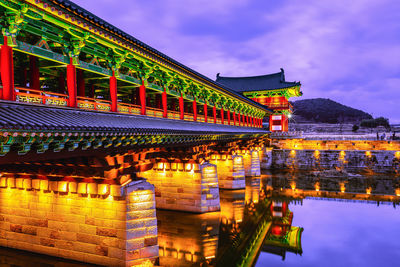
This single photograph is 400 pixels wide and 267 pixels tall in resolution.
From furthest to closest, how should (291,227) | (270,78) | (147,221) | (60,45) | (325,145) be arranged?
(270,78)
(325,145)
(291,227)
(147,221)
(60,45)

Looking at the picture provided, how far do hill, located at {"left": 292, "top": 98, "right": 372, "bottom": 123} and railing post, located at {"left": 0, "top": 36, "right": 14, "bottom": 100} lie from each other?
3530 inches

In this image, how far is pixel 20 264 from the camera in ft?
33.5

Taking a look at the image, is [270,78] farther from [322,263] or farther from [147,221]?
[147,221]

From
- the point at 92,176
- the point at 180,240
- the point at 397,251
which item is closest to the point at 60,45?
the point at 92,176

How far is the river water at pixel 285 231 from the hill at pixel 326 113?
230 feet

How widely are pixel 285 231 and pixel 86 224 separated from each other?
12.6 m

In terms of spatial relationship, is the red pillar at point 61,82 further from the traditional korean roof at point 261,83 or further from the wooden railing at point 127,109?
the traditional korean roof at point 261,83

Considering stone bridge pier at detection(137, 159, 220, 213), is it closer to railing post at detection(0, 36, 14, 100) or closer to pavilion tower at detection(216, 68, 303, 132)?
railing post at detection(0, 36, 14, 100)

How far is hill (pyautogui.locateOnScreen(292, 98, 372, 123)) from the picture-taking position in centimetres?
9438

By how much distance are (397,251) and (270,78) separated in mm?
38144

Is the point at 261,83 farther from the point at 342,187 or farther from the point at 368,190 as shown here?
the point at 368,190

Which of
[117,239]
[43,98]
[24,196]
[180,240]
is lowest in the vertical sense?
[180,240]

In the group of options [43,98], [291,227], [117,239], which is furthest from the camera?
[291,227]

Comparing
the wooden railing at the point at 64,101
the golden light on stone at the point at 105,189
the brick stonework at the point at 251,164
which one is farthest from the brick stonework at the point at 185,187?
the brick stonework at the point at 251,164
